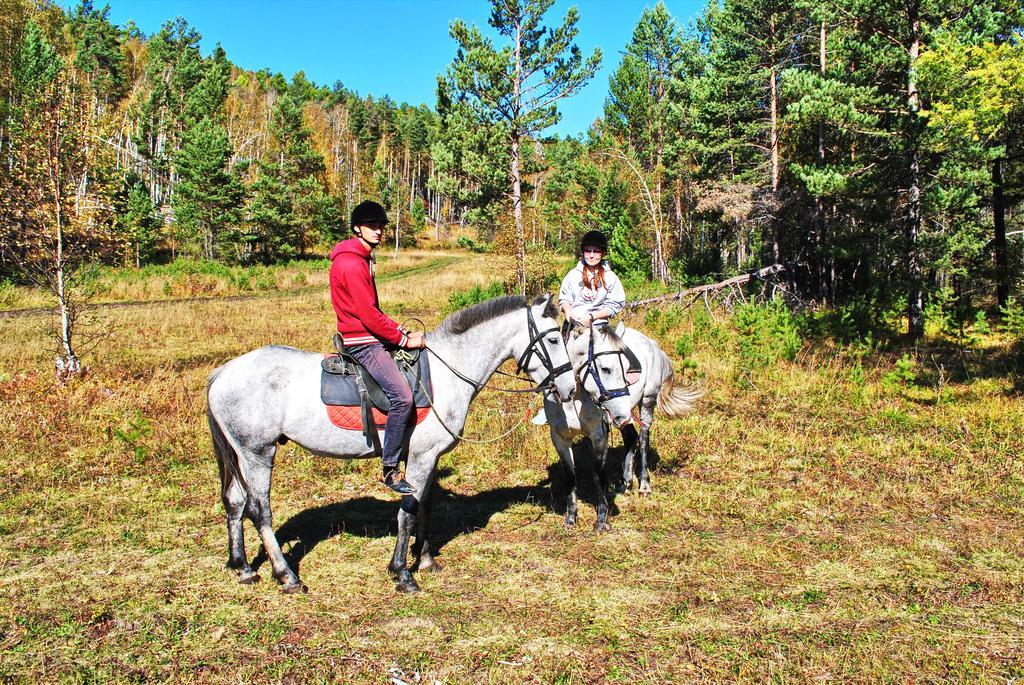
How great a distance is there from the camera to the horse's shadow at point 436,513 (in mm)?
6488

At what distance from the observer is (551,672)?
4203 millimetres

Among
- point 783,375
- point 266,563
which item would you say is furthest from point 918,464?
point 266,563

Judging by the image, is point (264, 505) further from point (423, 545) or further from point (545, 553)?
point (545, 553)

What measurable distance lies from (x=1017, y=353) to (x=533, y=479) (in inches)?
467

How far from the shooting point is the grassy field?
4363mm

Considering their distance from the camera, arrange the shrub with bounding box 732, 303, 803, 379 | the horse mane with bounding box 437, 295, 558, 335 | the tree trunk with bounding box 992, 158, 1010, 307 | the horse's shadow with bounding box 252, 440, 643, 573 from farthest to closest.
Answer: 1. the tree trunk with bounding box 992, 158, 1010, 307
2. the shrub with bounding box 732, 303, 803, 379
3. the horse's shadow with bounding box 252, 440, 643, 573
4. the horse mane with bounding box 437, 295, 558, 335

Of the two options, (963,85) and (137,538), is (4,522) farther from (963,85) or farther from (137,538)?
(963,85)

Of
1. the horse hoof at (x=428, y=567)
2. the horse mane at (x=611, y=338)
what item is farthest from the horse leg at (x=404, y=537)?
the horse mane at (x=611, y=338)

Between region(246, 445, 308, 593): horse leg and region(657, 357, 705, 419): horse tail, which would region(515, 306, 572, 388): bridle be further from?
region(657, 357, 705, 419): horse tail

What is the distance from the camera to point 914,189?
1527 cm

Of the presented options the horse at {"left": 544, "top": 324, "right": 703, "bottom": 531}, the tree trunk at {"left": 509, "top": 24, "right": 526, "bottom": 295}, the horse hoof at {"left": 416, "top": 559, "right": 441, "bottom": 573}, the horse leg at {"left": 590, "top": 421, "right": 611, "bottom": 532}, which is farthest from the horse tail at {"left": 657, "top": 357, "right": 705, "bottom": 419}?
the tree trunk at {"left": 509, "top": 24, "right": 526, "bottom": 295}

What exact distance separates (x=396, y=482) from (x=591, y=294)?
303cm

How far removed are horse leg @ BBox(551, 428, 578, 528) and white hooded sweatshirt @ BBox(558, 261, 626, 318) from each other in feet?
4.74

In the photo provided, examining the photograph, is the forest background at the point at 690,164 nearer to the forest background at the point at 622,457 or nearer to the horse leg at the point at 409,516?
the forest background at the point at 622,457
